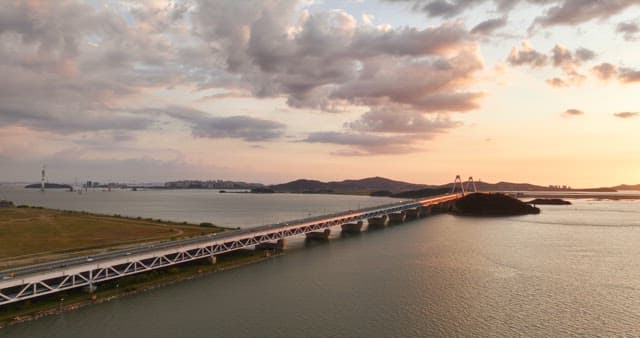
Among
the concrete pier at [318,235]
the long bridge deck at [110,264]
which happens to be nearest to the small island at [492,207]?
the concrete pier at [318,235]

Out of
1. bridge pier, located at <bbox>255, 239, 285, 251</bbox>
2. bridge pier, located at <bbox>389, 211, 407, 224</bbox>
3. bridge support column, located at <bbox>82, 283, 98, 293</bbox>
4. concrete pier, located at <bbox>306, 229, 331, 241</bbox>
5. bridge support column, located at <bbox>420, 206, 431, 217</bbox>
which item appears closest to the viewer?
bridge support column, located at <bbox>82, 283, 98, 293</bbox>

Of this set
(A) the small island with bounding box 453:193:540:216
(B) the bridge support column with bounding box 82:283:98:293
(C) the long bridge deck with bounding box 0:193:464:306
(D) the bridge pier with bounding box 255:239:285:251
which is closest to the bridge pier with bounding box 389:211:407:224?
(A) the small island with bounding box 453:193:540:216

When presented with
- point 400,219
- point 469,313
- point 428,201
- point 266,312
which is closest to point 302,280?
point 266,312

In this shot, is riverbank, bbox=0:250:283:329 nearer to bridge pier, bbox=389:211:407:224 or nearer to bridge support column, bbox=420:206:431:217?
bridge pier, bbox=389:211:407:224

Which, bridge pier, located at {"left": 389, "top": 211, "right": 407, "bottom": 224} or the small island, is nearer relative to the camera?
bridge pier, located at {"left": 389, "top": 211, "right": 407, "bottom": 224}

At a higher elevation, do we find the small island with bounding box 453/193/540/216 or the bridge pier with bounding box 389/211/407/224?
the small island with bounding box 453/193/540/216

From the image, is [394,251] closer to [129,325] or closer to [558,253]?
[558,253]
